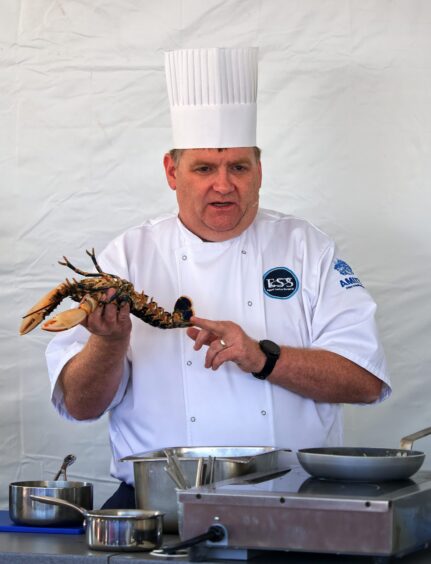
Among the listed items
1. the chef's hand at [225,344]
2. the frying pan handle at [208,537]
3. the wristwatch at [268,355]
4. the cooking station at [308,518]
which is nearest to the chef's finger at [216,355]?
the chef's hand at [225,344]

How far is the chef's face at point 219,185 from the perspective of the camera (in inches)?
116

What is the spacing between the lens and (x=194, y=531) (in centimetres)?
205

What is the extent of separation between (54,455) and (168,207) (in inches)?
31.9

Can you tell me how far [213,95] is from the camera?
118 inches

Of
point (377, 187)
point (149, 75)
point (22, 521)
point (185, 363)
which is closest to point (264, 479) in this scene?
point (22, 521)

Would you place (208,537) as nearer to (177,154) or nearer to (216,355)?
(216,355)

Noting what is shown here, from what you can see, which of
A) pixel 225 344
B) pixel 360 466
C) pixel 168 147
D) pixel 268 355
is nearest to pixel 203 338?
pixel 225 344

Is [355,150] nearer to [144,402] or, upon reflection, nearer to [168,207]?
[168,207]

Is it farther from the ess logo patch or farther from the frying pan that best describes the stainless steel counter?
the ess logo patch

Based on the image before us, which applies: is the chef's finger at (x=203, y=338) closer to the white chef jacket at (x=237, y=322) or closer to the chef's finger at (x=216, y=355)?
the chef's finger at (x=216, y=355)

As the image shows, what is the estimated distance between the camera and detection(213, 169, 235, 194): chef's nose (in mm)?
2916

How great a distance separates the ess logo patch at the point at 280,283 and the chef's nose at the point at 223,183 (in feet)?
0.87

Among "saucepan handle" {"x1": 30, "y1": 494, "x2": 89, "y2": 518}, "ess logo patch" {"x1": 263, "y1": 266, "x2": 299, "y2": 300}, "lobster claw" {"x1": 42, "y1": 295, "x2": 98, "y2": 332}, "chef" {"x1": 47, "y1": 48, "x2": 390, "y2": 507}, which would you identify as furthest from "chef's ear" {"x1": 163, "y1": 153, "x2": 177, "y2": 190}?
"saucepan handle" {"x1": 30, "y1": 494, "x2": 89, "y2": 518}

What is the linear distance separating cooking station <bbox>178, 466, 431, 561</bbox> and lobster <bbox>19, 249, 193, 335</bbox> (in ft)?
1.37
